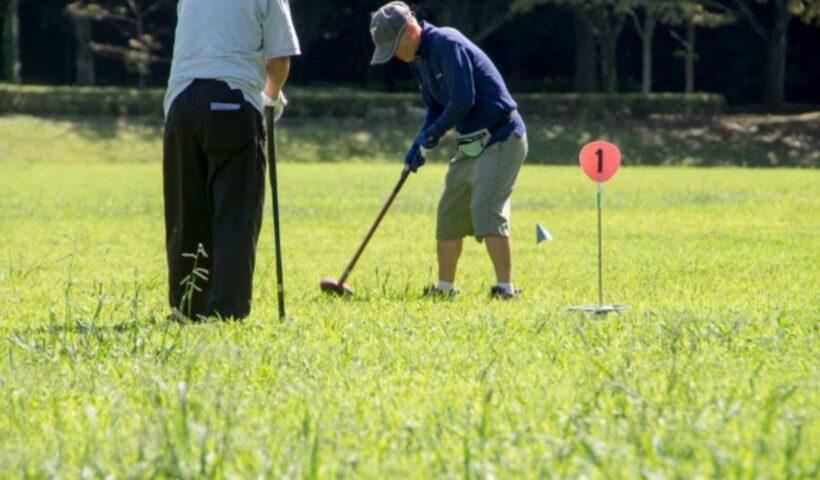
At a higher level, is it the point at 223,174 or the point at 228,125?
the point at 228,125

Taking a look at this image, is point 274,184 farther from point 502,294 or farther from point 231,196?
point 502,294

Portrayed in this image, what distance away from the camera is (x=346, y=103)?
38156 millimetres

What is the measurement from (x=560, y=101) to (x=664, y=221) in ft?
75.8

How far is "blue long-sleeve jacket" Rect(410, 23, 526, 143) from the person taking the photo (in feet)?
26.8

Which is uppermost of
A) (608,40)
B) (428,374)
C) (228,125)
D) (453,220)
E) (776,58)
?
(608,40)

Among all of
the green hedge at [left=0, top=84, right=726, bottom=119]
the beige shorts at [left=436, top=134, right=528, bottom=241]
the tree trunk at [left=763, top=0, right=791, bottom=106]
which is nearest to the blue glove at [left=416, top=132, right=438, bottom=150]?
the beige shorts at [left=436, top=134, right=528, bottom=241]

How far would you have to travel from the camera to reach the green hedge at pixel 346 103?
36.3 metres

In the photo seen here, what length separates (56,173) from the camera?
26.1 metres

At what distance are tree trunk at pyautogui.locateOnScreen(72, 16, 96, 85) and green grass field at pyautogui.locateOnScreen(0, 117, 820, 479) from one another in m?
33.1

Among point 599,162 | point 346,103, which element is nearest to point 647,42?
point 346,103

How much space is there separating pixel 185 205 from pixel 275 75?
77 centimetres

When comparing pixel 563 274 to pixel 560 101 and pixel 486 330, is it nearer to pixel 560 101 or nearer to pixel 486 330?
pixel 486 330

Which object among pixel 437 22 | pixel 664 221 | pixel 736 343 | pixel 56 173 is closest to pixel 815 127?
pixel 437 22

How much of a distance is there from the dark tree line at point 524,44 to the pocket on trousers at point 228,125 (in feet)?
109
